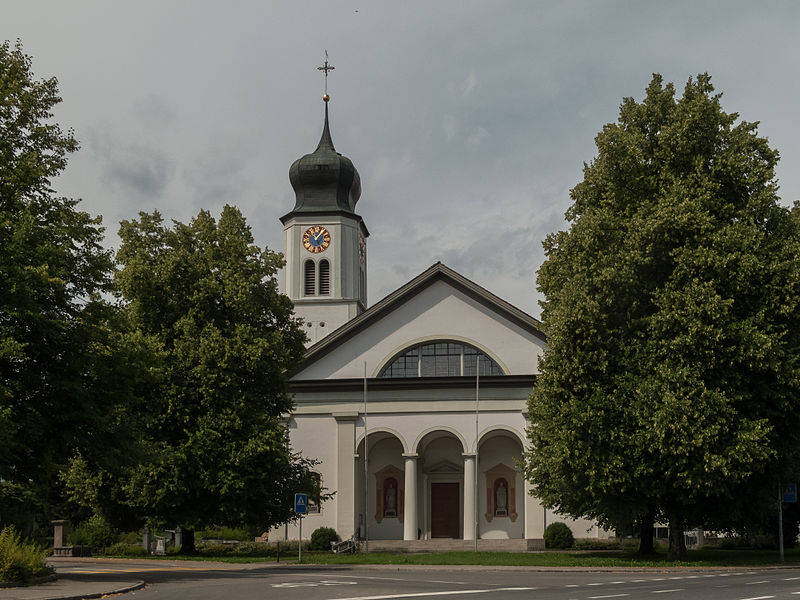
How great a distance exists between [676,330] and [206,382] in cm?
1482

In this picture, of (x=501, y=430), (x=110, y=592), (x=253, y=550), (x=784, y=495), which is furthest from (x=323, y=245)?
(x=110, y=592)

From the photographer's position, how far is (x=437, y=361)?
45000 millimetres

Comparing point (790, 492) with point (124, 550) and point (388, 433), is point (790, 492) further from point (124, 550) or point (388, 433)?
point (124, 550)

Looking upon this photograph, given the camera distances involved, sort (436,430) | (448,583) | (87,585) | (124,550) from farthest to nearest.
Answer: (436,430)
(124,550)
(448,583)
(87,585)

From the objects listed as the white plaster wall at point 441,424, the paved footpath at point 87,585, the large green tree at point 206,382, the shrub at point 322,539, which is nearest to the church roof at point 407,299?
the white plaster wall at point 441,424

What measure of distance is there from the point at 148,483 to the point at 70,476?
9.63 feet

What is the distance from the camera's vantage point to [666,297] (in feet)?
88.9

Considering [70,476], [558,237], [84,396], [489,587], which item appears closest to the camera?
[489,587]

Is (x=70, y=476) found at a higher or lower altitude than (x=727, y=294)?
lower

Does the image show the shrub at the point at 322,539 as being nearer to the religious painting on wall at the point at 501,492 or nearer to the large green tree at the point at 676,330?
the religious painting on wall at the point at 501,492

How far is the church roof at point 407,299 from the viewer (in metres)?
44.3

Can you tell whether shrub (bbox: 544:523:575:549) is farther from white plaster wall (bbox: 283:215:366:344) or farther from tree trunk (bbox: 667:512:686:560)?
white plaster wall (bbox: 283:215:366:344)

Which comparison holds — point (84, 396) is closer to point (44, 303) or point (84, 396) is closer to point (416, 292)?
point (44, 303)

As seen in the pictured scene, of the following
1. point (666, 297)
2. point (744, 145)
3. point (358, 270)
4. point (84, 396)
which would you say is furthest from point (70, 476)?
point (358, 270)
